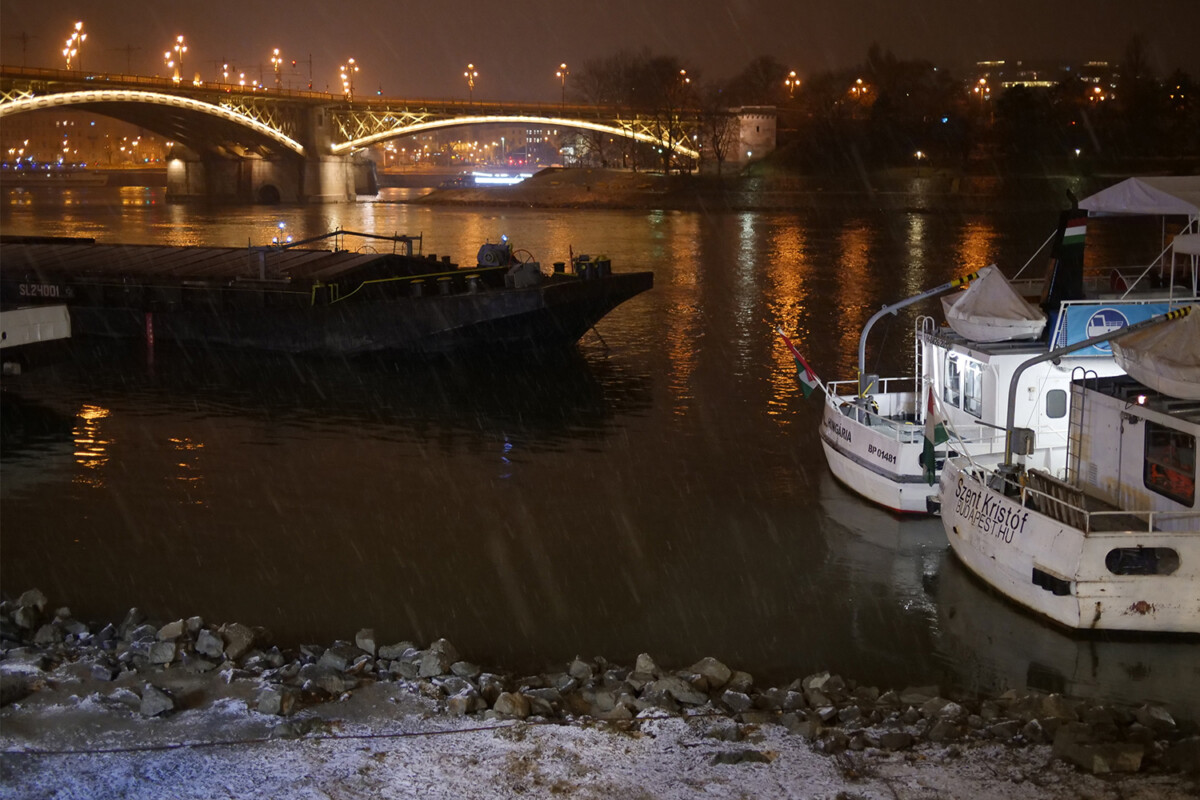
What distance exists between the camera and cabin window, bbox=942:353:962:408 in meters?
14.4

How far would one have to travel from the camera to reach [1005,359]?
44.4ft

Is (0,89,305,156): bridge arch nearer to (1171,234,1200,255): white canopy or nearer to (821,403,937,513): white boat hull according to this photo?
(821,403,937,513): white boat hull

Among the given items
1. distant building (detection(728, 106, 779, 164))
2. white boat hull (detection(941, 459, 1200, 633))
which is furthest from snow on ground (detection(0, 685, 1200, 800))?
distant building (detection(728, 106, 779, 164))

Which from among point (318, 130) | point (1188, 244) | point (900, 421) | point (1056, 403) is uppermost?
point (318, 130)

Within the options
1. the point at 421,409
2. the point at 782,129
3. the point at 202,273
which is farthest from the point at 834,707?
the point at 782,129

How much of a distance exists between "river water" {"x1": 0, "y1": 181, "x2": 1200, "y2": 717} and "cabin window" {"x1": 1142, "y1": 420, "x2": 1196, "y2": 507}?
4.47 ft

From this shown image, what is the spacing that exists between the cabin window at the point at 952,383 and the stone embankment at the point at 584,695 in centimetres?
543

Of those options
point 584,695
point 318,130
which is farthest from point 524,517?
point 318,130

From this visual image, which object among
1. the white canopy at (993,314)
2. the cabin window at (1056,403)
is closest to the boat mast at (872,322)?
the white canopy at (993,314)

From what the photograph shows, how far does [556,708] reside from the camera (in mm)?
8312

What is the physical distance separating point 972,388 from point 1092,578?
422 cm

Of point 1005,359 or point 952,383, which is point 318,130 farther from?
point 1005,359

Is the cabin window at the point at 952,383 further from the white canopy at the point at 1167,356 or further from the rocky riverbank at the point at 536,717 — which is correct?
the rocky riverbank at the point at 536,717

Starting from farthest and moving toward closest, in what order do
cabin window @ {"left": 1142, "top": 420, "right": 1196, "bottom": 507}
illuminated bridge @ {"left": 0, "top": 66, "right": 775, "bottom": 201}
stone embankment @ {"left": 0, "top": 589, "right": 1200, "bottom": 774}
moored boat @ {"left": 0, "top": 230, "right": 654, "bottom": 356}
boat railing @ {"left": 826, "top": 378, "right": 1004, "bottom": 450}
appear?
1. illuminated bridge @ {"left": 0, "top": 66, "right": 775, "bottom": 201}
2. moored boat @ {"left": 0, "top": 230, "right": 654, "bottom": 356}
3. boat railing @ {"left": 826, "top": 378, "right": 1004, "bottom": 450}
4. cabin window @ {"left": 1142, "top": 420, "right": 1196, "bottom": 507}
5. stone embankment @ {"left": 0, "top": 589, "right": 1200, "bottom": 774}
